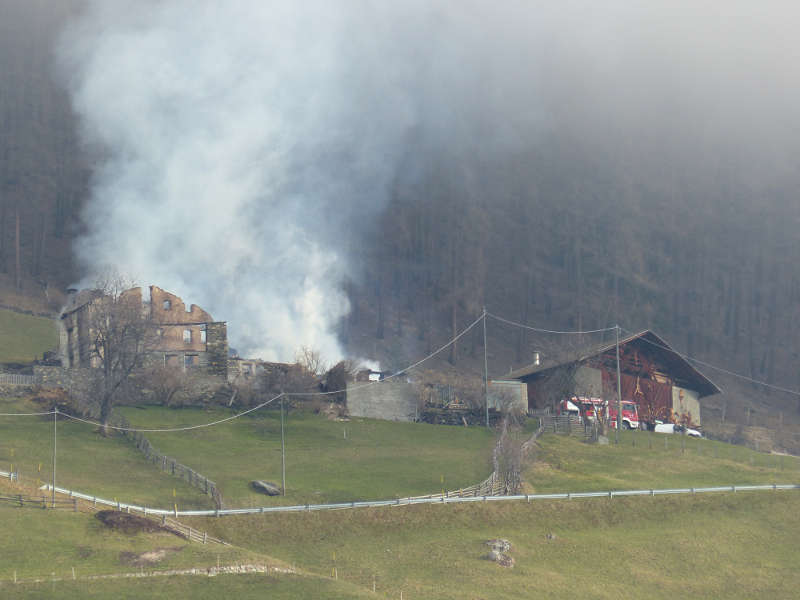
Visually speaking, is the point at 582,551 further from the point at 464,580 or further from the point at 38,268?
the point at 38,268

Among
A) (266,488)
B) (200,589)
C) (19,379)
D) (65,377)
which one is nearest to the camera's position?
(200,589)

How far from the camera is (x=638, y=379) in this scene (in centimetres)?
10188

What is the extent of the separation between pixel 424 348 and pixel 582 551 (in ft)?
290

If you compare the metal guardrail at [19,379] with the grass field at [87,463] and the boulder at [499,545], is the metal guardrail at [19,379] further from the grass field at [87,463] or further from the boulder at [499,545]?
the boulder at [499,545]

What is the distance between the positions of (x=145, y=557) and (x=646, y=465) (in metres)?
40.1

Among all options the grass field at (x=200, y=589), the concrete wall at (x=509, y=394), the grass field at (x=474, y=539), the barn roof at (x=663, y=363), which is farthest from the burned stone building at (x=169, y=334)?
the grass field at (x=200, y=589)

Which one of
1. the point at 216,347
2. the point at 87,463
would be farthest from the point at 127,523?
the point at 216,347

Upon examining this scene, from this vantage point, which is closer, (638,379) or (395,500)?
(395,500)

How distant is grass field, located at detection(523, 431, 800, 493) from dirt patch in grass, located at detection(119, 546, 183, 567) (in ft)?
84.1

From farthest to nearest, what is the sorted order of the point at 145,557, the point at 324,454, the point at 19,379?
the point at 19,379, the point at 324,454, the point at 145,557

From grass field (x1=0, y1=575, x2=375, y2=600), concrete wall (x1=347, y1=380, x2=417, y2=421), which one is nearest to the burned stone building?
concrete wall (x1=347, y1=380, x2=417, y2=421)

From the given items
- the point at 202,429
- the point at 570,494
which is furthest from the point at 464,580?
the point at 202,429

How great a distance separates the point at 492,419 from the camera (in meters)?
88.7

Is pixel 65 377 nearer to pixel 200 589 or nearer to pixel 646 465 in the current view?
pixel 200 589
